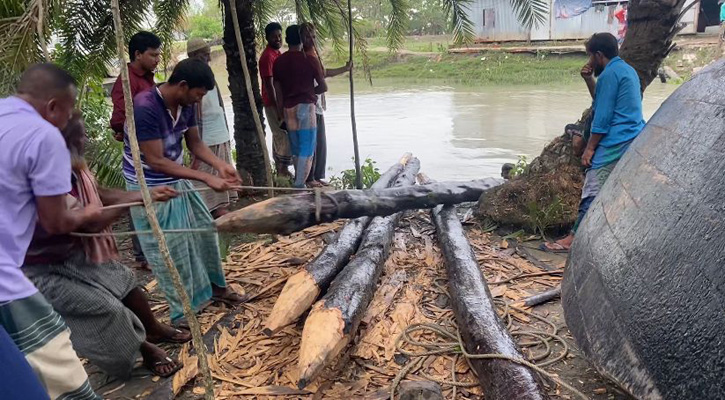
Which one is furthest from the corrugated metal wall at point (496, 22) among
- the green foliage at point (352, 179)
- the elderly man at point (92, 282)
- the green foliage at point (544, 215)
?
the elderly man at point (92, 282)

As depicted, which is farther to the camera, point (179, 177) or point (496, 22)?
point (496, 22)

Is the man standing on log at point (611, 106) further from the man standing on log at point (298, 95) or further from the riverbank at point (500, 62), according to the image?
the riverbank at point (500, 62)

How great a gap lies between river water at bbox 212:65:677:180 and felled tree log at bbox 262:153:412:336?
4384mm

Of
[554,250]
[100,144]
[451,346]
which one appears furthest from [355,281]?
[100,144]

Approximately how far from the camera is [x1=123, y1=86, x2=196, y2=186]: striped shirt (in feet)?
10.4

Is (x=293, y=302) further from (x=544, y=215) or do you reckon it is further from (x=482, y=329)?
(x=544, y=215)

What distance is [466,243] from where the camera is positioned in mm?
4383

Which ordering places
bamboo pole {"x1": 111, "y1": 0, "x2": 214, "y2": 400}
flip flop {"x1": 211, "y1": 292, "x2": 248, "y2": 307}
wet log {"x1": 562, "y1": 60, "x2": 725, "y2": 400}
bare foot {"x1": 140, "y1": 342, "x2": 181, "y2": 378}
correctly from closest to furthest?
wet log {"x1": 562, "y1": 60, "x2": 725, "y2": 400}, bamboo pole {"x1": 111, "y1": 0, "x2": 214, "y2": 400}, bare foot {"x1": 140, "y1": 342, "x2": 181, "y2": 378}, flip flop {"x1": 211, "y1": 292, "x2": 248, "y2": 307}

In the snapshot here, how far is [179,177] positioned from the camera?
329 centimetres

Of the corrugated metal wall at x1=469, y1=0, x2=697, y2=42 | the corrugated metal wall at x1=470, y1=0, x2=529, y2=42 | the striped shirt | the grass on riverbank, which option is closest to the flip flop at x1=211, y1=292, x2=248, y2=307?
the striped shirt

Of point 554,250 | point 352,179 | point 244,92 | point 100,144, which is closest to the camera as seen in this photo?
point 554,250

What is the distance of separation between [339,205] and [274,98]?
2.99 m

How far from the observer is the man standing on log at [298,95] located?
5.98 m

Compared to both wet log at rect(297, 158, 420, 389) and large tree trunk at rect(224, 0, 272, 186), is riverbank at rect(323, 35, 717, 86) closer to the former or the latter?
large tree trunk at rect(224, 0, 272, 186)
